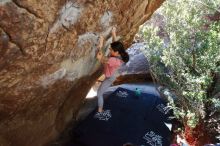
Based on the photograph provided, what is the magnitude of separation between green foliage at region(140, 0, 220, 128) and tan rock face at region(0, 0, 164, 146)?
114 centimetres

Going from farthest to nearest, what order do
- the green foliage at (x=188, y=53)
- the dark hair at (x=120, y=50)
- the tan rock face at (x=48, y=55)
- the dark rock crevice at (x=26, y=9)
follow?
the green foliage at (x=188, y=53)
the dark hair at (x=120, y=50)
the tan rock face at (x=48, y=55)
the dark rock crevice at (x=26, y=9)

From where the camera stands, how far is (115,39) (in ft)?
23.8

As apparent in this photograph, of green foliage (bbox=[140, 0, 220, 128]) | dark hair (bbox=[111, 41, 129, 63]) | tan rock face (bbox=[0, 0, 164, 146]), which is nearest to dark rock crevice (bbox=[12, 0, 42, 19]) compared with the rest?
tan rock face (bbox=[0, 0, 164, 146])

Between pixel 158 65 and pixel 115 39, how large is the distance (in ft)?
9.52

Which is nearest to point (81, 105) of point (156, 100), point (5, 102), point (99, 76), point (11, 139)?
point (99, 76)

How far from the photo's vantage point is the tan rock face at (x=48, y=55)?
16.0 feet

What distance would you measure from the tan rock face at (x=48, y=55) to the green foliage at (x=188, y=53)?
1139 millimetres

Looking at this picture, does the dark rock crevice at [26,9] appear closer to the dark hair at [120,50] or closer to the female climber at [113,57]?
the female climber at [113,57]

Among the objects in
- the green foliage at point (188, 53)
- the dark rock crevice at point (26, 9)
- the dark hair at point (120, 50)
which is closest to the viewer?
the dark rock crevice at point (26, 9)

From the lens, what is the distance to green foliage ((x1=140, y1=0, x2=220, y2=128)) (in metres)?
8.45

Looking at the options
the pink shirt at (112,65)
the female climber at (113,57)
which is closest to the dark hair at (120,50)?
the female climber at (113,57)

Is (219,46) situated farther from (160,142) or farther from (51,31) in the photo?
(51,31)

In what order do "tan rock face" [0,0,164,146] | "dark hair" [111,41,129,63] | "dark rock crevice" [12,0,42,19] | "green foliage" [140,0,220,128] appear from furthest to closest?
1. "green foliage" [140,0,220,128]
2. "dark hair" [111,41,129,63]
3. "tan rock face" [0,0,164,146]
4. "dark rock crevice" [12,0,42,19]

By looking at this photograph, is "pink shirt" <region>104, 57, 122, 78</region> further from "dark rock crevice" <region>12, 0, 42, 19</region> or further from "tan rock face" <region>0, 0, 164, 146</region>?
"dark rock crevice" <region>12, 0, 42, 19</region>
